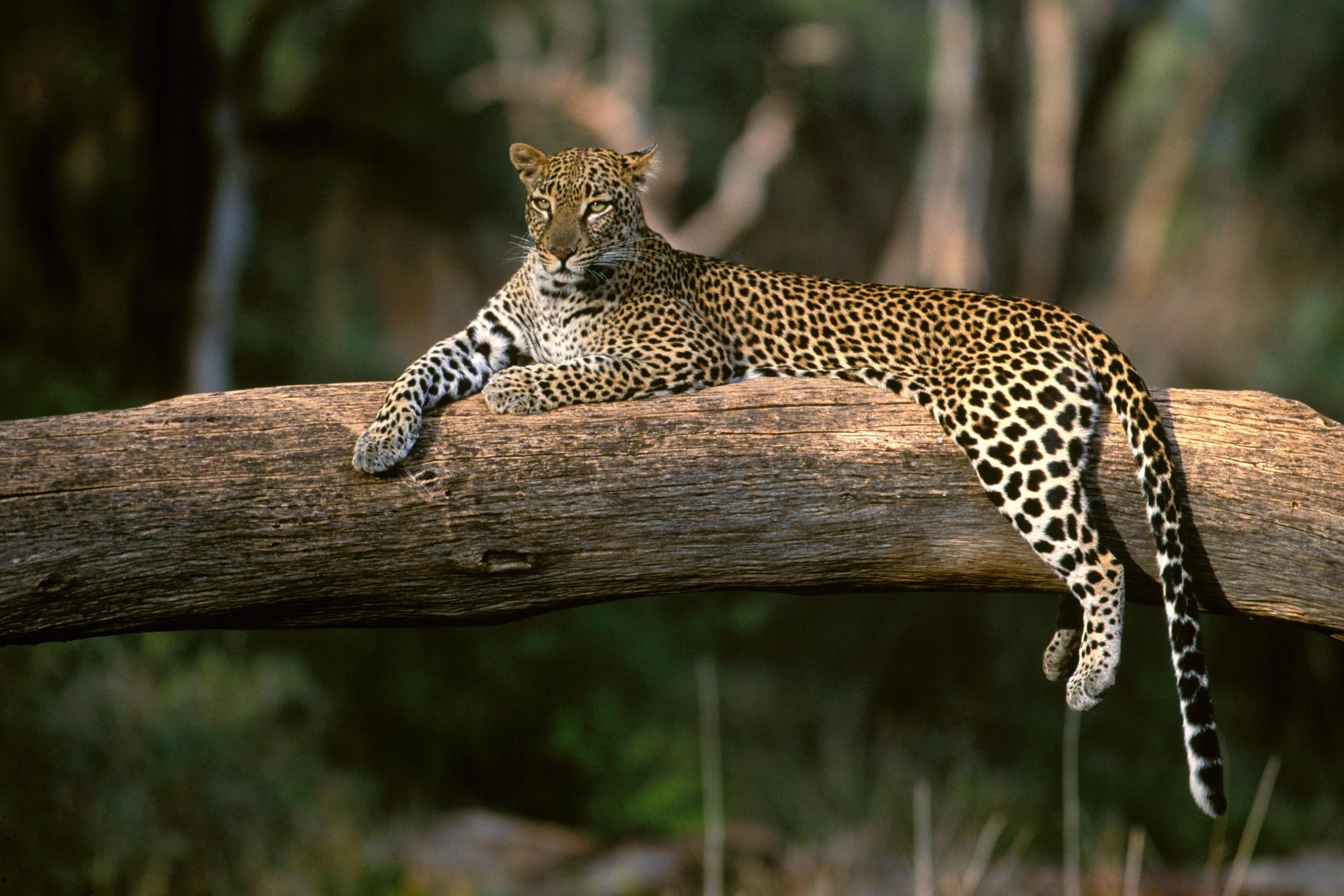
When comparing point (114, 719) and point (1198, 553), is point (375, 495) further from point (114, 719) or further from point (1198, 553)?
point (114, 719)

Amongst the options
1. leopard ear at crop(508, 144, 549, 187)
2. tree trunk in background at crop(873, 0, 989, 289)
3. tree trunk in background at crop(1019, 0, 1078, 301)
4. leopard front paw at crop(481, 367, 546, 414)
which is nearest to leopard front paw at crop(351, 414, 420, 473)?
leopard front paw at crop(481, 367, 546, 414)

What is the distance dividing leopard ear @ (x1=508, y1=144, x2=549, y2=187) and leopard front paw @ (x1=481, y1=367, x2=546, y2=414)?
132 cm

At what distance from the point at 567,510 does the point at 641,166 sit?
7.58 feet

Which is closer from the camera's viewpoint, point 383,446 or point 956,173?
point 383,446

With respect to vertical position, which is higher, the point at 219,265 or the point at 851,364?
the point at 219,265

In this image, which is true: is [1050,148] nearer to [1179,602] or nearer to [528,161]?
[528,161]

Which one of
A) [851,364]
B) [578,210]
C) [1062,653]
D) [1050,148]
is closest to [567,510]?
[851,364]

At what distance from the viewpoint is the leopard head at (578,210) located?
20.1 ft

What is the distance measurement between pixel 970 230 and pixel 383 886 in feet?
33.7

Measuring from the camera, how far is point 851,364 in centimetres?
597

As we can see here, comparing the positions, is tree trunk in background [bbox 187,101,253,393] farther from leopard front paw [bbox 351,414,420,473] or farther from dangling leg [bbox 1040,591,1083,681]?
dangling leg [bbox 1040,591,1083,681]

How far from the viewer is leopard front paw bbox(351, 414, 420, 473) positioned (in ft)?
15.9

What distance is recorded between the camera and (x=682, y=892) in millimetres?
10875

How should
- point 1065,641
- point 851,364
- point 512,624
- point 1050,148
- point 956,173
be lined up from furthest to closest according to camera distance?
point 1050,148
point 956,173
point 512,624
point 851,364
point 1065,641
